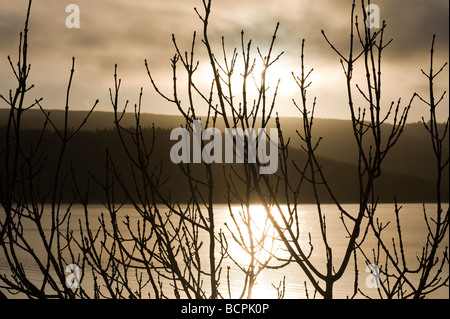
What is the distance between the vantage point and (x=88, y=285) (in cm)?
6162

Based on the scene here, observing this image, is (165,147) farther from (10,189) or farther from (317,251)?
(10,189)

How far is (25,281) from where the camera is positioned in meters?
3.33
